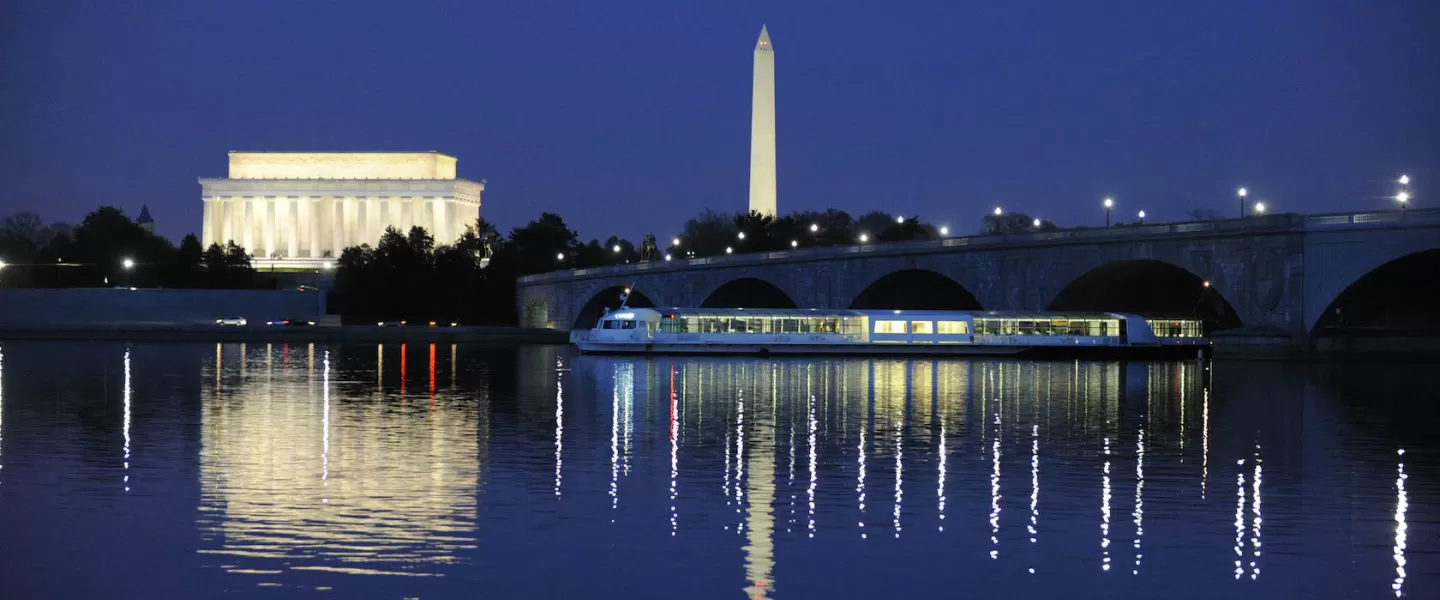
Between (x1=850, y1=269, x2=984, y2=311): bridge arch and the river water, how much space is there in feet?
189

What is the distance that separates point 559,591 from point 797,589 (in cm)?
287

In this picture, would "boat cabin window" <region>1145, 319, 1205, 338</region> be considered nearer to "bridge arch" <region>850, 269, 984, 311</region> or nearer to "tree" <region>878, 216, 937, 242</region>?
"bridge arch" <region>850, 269, 984, 311</region>

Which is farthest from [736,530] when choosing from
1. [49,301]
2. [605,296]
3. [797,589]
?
[49,301]

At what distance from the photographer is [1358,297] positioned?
303ft

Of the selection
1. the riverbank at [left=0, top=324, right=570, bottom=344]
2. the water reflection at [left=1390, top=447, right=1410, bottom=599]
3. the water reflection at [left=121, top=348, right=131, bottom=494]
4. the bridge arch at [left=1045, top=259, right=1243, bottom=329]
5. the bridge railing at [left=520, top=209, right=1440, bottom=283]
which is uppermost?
the bridge railing at [left=520, top=209, right=1440, bottom=283]

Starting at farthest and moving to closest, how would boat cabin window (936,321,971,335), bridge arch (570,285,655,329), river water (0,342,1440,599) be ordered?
bridge arch (570,285,655,329) → boat cabin window (936,321,971,335) → river water (0,342,1440,599)

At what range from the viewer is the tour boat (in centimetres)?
9325

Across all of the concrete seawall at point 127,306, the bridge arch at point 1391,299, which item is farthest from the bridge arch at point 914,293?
the concrete seawall at point 127,306

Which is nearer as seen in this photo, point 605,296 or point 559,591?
point 559,591

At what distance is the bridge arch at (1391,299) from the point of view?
79688 mm

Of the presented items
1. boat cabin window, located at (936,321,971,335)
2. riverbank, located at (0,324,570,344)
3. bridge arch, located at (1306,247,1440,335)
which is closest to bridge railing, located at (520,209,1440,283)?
bridge arch, located at (1306,247,1440,335)

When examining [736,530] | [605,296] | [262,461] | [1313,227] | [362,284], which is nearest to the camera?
[736,530]

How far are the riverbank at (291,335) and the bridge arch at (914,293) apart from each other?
92.9 feet

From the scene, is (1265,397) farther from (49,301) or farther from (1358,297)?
(49,301)
